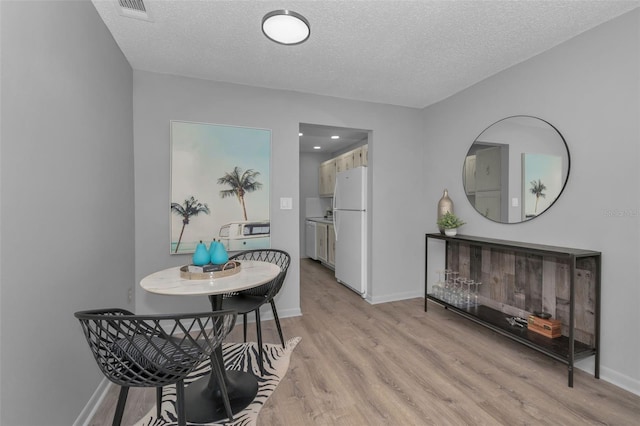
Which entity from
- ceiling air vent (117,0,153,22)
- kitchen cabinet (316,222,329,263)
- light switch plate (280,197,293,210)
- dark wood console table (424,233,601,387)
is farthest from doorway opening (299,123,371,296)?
ceiling air vent (117,0,153,22)

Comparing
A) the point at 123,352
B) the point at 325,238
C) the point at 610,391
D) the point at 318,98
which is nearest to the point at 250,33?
the point at 318,98

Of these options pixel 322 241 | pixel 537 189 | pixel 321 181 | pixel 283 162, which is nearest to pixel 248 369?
pixel 283 162

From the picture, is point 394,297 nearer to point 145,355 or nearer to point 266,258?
point 266,258

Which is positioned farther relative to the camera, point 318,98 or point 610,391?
point 318,98

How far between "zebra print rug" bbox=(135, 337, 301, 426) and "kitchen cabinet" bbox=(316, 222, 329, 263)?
113 inches

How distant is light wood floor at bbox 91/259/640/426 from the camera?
1654mm

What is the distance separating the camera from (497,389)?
1893 mm

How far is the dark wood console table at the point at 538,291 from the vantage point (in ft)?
6.59

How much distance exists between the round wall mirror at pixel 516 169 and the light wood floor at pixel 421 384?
1199 millimetres

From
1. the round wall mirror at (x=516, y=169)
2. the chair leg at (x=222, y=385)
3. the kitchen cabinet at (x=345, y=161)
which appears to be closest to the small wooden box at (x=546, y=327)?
the round wall mirror at (x=516, y=169)

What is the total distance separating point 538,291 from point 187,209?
3238 millimetres

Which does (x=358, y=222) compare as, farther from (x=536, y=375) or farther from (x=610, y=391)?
(x=610, y=391)

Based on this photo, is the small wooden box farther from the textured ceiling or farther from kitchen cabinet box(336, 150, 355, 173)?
kitchen cabinet box(336, 150, 355, 173)

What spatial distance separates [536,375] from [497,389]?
407 millimetres
